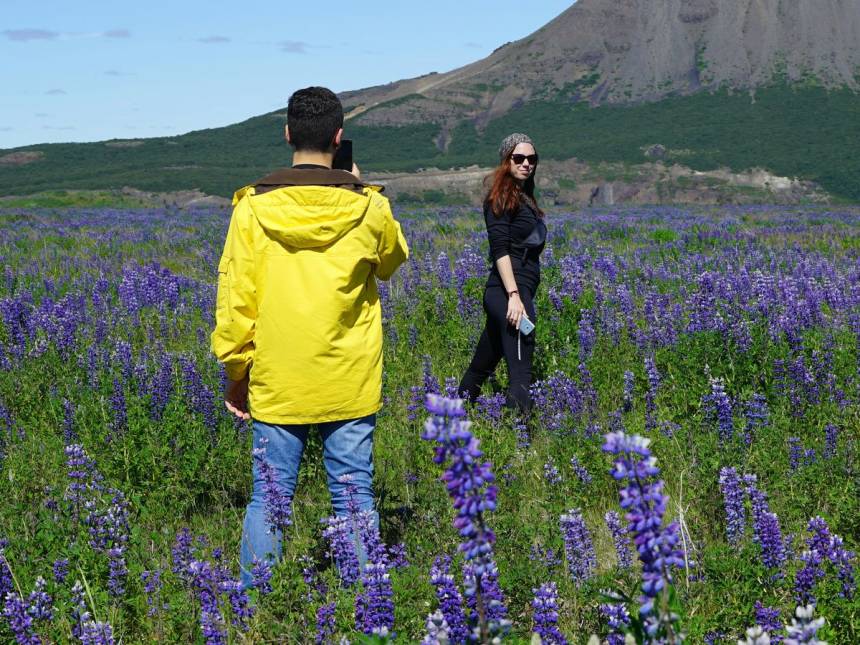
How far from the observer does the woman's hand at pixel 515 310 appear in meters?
5.50

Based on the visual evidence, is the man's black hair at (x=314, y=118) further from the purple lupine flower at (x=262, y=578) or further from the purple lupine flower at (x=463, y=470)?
the purple lupine flower at (x=463, y=470)

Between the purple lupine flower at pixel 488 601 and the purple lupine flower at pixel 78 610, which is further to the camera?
Answer: the purple lupine flower at pixel 78 610

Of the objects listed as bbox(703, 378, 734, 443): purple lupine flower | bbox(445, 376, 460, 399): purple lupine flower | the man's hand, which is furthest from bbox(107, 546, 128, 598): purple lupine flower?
bbox(703, 378, 734, 443): purple lupine flower

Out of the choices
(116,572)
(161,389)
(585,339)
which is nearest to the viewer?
(116,572)

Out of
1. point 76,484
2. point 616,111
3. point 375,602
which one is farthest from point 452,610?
point 616,111

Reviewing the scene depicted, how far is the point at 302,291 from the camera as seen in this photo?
3404mm

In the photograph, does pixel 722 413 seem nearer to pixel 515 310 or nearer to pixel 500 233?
pixel 515 310

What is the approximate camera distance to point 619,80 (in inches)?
4604

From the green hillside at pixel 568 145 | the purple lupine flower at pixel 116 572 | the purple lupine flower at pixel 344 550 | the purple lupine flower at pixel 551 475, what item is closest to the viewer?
the purple lupine flower at pixel 344 550

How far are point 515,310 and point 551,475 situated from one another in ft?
4.03

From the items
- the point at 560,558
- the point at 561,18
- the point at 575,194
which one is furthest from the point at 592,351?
the point at 561,18

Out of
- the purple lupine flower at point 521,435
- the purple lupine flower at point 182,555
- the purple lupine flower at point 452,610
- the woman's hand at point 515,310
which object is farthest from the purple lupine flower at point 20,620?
the woman's hand at point 515,310

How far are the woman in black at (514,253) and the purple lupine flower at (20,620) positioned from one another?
315 cm

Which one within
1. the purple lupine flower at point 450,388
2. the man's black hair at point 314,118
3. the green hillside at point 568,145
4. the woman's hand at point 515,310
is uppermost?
the green hillside at point 568,145
